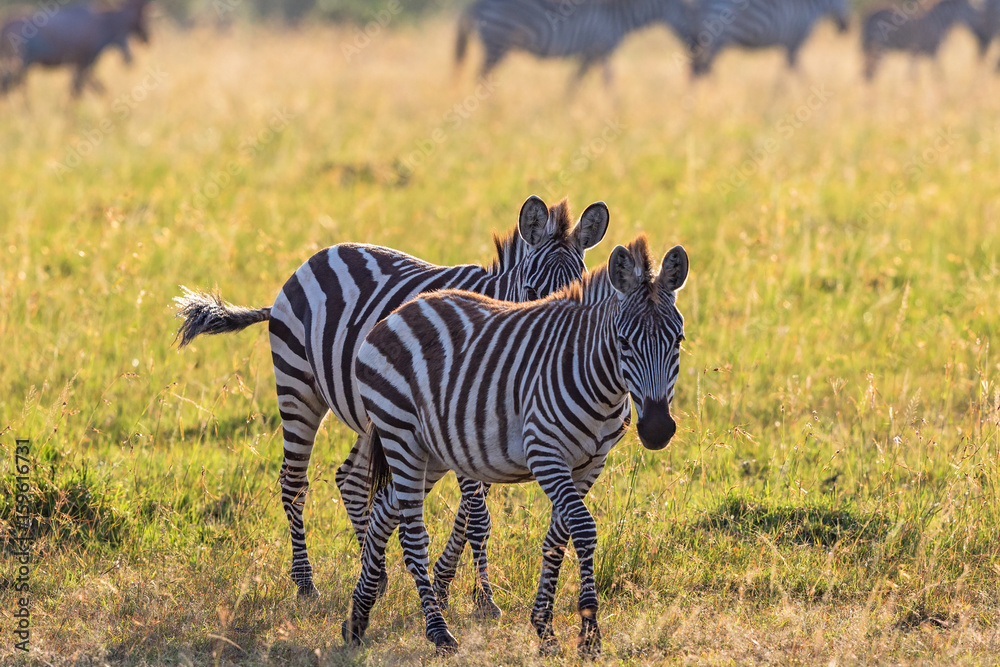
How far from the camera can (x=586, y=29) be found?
1688cm

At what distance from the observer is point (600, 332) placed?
13.8ft

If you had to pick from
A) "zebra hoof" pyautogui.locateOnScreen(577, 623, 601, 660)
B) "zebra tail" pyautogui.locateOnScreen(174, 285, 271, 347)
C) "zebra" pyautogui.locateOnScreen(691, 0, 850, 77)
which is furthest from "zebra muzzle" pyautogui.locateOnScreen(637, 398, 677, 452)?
"zebra" pyautogui.locateOnScreen(691, 0, 850, 77)

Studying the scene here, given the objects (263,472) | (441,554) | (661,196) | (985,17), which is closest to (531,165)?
(661,196)

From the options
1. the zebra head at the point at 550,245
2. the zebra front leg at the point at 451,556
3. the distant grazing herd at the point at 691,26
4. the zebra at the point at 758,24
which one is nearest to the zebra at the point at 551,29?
the distant grazing herd at the point at 691,26

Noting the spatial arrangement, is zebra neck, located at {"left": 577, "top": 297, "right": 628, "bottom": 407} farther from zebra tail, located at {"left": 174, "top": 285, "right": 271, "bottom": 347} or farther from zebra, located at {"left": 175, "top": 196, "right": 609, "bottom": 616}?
zebra tail, located at {"left": 174, "top": 285, "right": 271, "bottom": 347}

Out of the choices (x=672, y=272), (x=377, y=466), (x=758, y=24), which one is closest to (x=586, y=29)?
(x=758, y=24)

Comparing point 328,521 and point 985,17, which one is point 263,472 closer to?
point 328,521

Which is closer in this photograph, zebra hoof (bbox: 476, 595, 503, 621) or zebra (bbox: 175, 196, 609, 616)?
zebra hoof (bbox: 476, 595, 503, 621)

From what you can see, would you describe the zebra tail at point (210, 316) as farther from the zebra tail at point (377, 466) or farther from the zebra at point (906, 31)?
the zebra at point (906, 31)

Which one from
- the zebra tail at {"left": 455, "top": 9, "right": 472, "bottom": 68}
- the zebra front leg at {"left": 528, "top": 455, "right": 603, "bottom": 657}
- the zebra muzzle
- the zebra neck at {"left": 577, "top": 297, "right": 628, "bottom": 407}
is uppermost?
the zebra tail at {"left": 455, "top": 9, "right": 472, "bottom": 68}

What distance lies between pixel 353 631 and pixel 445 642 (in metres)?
0.47

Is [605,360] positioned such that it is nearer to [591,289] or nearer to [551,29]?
[591,289]

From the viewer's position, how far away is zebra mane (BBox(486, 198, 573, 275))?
538 centimetres

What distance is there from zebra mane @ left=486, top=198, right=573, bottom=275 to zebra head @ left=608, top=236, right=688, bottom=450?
1.23 m
